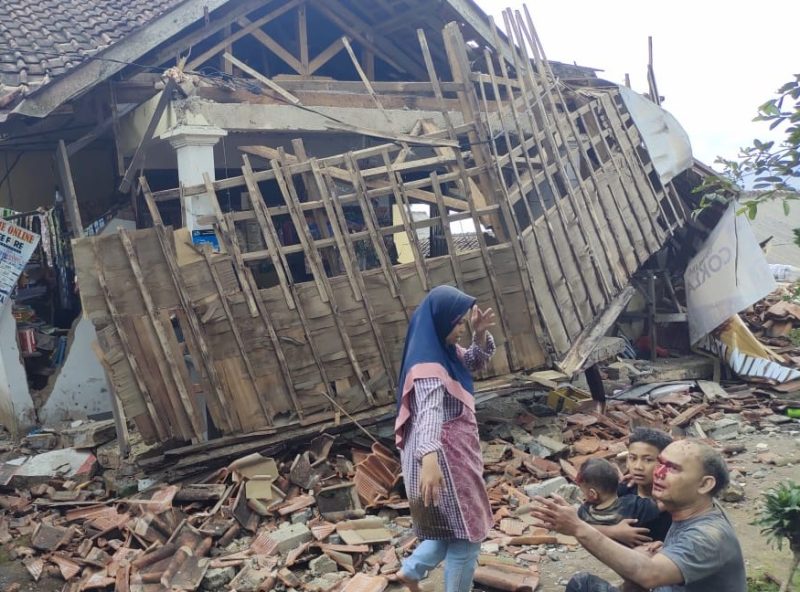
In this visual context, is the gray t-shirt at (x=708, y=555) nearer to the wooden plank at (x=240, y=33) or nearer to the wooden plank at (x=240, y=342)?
the wooden plank at (x=240, y=342)

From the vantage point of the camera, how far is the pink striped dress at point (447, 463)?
4062 millimetres

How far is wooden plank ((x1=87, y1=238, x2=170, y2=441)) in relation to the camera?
21.5 ft

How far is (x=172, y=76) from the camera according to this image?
827 cm

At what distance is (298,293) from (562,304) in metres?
3.20

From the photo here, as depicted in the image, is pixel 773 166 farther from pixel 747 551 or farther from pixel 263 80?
pixel 263 80

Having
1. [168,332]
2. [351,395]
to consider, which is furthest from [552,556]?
[168,332]

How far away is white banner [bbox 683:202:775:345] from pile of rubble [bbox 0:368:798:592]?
9.88ft

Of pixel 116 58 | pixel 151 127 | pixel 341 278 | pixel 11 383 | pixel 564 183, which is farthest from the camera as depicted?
pixel 564 183

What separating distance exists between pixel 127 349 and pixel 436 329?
3528 millimetres

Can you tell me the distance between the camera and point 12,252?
29.3 feet

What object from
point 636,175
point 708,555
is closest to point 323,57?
point 636,175

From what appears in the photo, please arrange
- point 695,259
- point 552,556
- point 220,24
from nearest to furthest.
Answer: point 552,556 < point 220,24 < point 695,259

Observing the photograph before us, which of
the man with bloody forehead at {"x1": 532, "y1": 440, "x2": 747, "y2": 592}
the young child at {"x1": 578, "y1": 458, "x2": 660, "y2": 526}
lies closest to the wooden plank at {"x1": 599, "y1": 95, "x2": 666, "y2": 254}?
the young child at {"x1": 578, "y1": 458, "x2": 660, "y2": 526}

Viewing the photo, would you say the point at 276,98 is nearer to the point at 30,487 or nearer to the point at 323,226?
the point at 323,226
